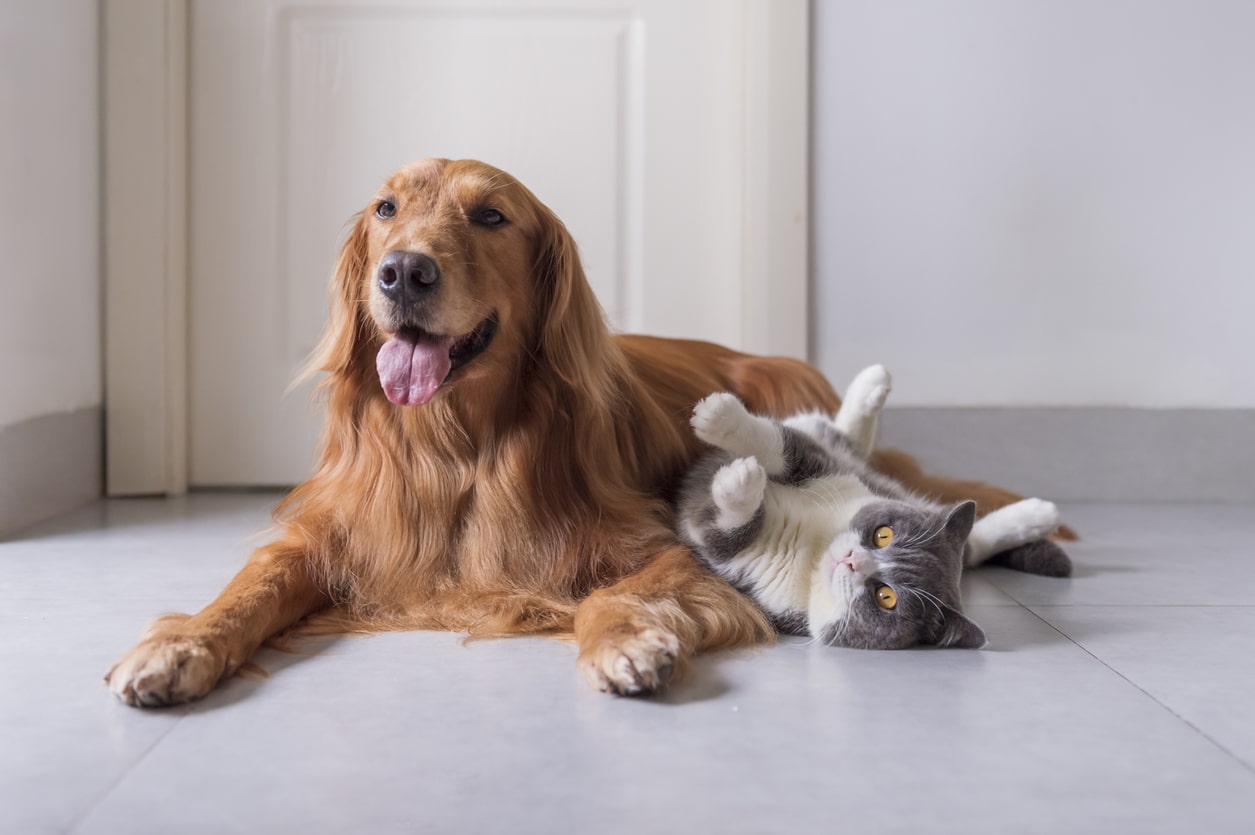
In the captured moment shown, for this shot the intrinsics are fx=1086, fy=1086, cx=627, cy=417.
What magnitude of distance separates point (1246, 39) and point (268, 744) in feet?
9.97

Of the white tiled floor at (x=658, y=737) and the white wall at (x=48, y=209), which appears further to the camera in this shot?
the white wall at (x=48, y=209)

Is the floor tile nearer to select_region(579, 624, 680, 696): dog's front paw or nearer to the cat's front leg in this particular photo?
the cat's front leg

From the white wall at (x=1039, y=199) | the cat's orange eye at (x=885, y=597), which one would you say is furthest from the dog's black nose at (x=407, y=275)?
the white wall at (x=1039, y=199)

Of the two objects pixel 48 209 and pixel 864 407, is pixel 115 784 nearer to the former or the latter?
pixel 864 407

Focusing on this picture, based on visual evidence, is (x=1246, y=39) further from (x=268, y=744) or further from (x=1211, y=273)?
(x=268, y=744)

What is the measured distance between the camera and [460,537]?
5.73 ft

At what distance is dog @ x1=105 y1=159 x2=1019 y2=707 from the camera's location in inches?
63.1

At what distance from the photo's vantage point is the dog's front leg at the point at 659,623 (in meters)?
1.35

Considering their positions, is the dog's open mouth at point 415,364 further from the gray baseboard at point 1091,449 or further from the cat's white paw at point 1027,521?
the gray baseboard at point 1091,449

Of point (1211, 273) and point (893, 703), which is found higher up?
point (1211, 273)

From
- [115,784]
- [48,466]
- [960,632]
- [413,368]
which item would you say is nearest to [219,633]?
[115,784]

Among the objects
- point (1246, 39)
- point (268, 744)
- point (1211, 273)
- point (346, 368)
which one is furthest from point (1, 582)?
point (1246, 39)

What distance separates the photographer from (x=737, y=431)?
5.74 feet

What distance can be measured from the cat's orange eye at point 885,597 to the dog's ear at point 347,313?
88 cm
